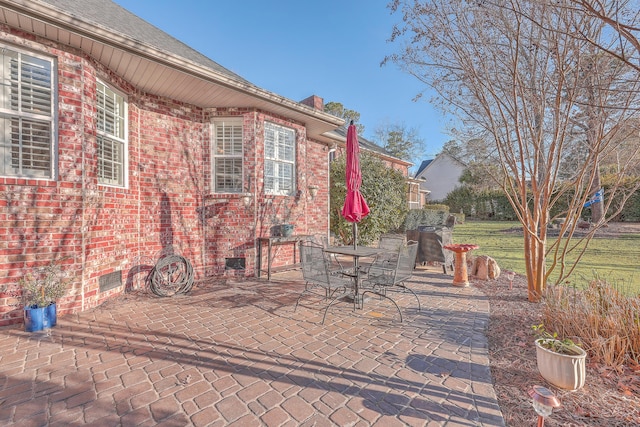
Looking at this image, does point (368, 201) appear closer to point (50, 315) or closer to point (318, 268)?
point (318, 268)

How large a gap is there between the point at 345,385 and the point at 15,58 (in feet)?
19.1

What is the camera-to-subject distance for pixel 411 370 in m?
2.98

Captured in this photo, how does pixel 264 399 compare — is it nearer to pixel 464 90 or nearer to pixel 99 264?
pixel 99 264

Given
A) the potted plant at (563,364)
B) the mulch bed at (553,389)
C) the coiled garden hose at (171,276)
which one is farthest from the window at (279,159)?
the potted plant at (563,364)

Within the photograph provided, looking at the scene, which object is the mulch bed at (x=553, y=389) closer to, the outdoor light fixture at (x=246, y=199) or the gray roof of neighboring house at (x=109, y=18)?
the outdoor light fixture at (x=246, y=199)

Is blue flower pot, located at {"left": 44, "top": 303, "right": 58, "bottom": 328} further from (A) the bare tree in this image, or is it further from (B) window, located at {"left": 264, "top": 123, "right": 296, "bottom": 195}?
(A) the bare tree

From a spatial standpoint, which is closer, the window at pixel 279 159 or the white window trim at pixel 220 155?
the white window trim at pixel 220 155

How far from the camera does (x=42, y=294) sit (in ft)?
12.8

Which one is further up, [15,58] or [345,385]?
[15,58]

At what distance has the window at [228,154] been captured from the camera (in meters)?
6.92

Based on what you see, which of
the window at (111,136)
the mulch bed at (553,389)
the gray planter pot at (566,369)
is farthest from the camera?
the window at (111,136)

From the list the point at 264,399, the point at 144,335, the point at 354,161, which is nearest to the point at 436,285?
the point at 354,161

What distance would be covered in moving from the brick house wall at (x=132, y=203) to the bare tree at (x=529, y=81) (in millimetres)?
3759

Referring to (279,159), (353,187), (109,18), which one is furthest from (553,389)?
(109,18)
